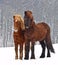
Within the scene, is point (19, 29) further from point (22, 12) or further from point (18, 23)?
point (22, 12)

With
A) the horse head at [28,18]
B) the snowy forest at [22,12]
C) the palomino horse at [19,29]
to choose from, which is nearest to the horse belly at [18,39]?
the palomino horse at [19,29]

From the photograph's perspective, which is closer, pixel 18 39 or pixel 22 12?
pixel 18 39

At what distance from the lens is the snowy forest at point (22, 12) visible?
2.82 m

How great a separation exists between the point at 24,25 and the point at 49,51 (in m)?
0.36

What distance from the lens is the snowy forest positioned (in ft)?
9.25

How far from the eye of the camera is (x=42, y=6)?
Answer: 291 centimetres

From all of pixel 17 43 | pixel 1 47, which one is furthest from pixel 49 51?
pixel 1 47

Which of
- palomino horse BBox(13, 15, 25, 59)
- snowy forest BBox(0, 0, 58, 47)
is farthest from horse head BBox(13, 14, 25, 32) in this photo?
snowy forest BBox(0, 0, 58, 47)

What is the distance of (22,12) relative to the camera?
110 inches

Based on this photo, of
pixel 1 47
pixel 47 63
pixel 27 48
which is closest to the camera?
pixel 47 63

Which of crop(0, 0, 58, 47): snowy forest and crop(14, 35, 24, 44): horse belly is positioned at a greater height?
crop(0, 0, 58, 47): snowy forest

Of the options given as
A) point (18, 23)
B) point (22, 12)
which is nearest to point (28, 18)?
point (18, 23)

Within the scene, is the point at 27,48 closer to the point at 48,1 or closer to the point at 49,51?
the point at 49,51

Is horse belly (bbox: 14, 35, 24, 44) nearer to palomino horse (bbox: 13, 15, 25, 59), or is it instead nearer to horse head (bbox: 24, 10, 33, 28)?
palomino horse (bbox: 13, 15, 25, 59)
